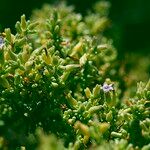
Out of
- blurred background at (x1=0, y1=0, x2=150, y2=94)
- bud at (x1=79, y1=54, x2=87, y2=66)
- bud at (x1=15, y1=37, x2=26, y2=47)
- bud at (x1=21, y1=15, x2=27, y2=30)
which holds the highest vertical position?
blurred background at (x1=0, y1=0, x2=150, y2=94)

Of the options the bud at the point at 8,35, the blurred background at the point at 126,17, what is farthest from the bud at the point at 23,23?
the blurred background at the point at 126,17

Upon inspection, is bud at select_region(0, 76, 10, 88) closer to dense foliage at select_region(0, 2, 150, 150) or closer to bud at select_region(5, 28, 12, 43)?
dense foliage at select_region(0, 2, 150, 150)

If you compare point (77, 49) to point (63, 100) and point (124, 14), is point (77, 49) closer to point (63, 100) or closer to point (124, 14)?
point (63, 100)

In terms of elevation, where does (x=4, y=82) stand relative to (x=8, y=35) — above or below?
below

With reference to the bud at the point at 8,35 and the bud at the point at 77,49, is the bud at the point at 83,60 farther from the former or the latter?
the bud at the point at 8,35

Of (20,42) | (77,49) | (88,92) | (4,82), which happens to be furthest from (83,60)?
(4,82)

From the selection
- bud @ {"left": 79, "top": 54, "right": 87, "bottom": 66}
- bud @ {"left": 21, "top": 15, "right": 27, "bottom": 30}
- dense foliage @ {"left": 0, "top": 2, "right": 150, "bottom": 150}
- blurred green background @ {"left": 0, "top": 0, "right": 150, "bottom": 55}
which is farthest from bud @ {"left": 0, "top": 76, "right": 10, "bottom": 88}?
blurred green background @ {"left": 0, "top": 0, "right": 150, "bottom": 55}

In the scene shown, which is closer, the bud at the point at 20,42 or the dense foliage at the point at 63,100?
the dense foliage at the point at 63,100

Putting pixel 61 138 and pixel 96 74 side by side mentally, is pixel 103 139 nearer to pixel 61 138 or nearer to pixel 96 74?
pixel 61 138
